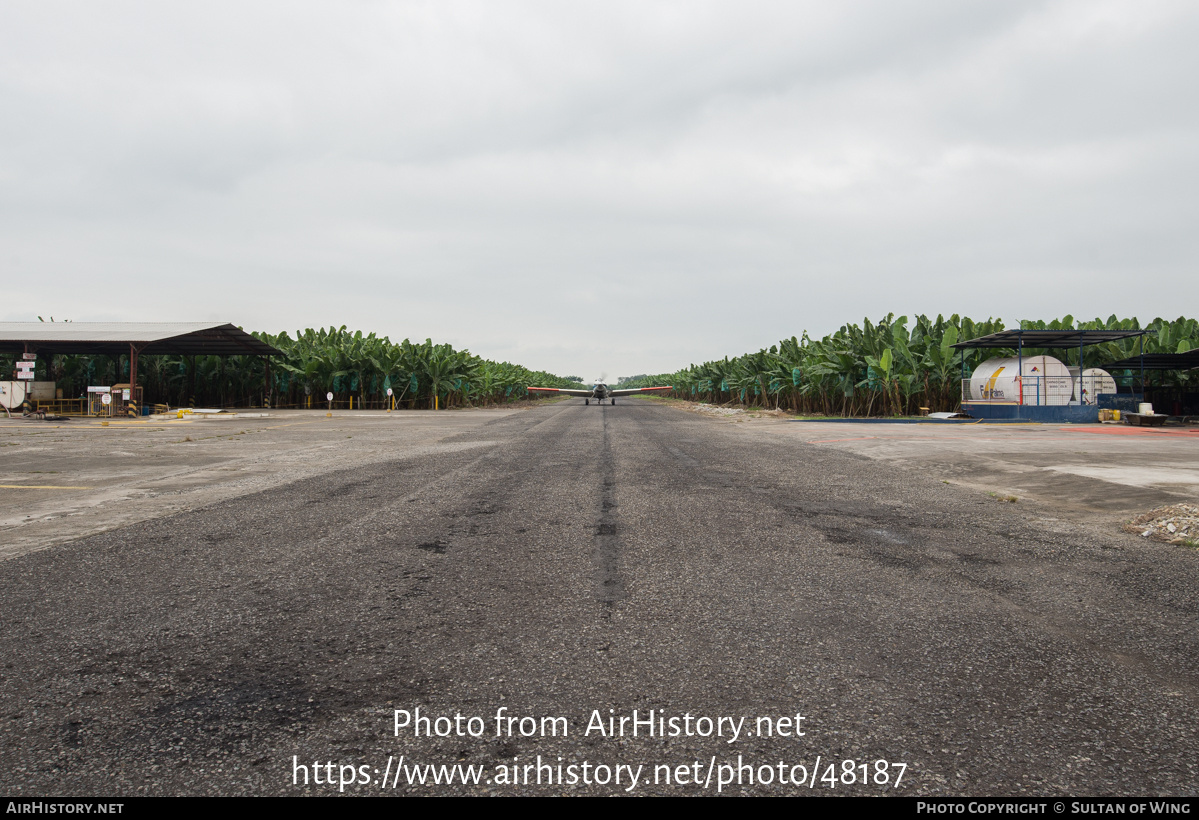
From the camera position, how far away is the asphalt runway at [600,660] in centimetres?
220

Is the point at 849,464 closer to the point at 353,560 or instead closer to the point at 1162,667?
the point at 1162,667

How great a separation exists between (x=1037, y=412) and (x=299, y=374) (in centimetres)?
4340

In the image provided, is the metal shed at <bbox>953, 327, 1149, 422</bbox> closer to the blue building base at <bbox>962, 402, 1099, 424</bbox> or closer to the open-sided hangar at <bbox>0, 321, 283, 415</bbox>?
the blue building base at <bbox>962, 402, 1099, 424</bbox>

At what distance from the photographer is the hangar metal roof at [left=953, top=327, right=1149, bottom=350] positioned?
24297 millimetres

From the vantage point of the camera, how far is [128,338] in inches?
1190

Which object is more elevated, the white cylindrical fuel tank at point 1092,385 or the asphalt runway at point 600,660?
the white cylindrical fuel tank at point 1092,385

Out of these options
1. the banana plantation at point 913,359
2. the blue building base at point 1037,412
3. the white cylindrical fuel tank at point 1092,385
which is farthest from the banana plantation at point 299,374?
the white cylindrical fuel tank at point 1092,385


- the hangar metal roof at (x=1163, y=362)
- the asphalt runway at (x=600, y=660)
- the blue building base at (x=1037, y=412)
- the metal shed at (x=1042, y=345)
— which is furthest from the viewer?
the blue building base at (x=1037, y=412)

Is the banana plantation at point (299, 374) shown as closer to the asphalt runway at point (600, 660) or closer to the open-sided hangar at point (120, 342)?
the open-sided hangar at point (120, 342)

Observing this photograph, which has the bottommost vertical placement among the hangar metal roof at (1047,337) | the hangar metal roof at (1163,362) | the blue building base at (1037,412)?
the blue building base at (1037,412)

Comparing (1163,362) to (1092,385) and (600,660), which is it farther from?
(600,660)

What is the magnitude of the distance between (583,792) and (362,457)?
38.9 ft

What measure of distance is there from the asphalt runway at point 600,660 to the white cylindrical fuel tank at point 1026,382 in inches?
1001

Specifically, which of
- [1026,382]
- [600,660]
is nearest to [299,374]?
[1026,382]
